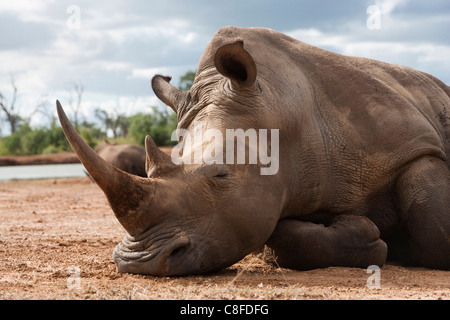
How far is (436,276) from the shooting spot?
5008 millimetres

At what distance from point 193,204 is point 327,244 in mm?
1227

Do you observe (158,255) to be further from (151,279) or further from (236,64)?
(236,64)

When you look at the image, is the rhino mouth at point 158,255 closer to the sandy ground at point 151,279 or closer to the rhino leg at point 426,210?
the sandy ground at point 151,279

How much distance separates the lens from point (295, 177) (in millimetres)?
5109

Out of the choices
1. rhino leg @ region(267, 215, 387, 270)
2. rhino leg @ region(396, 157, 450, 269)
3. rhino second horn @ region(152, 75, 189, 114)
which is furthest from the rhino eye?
rhino leg @ region(396, 157, 450, 269)

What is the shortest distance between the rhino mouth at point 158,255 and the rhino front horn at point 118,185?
0.32ft

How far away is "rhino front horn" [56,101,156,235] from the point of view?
13.0ft

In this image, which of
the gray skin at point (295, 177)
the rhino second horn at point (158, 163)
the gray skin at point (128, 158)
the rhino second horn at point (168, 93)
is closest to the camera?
the gray skin at point (295, 177)

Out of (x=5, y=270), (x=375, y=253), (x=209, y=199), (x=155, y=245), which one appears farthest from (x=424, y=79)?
(x=5, y=270)

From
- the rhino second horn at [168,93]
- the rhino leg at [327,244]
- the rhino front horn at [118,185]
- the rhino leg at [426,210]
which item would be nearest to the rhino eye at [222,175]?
the rhino front horn at [118,185]

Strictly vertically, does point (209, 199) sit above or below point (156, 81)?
below

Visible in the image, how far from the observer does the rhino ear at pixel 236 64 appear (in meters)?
4.69

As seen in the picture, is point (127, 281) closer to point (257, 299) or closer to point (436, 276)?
point (257, 299)
